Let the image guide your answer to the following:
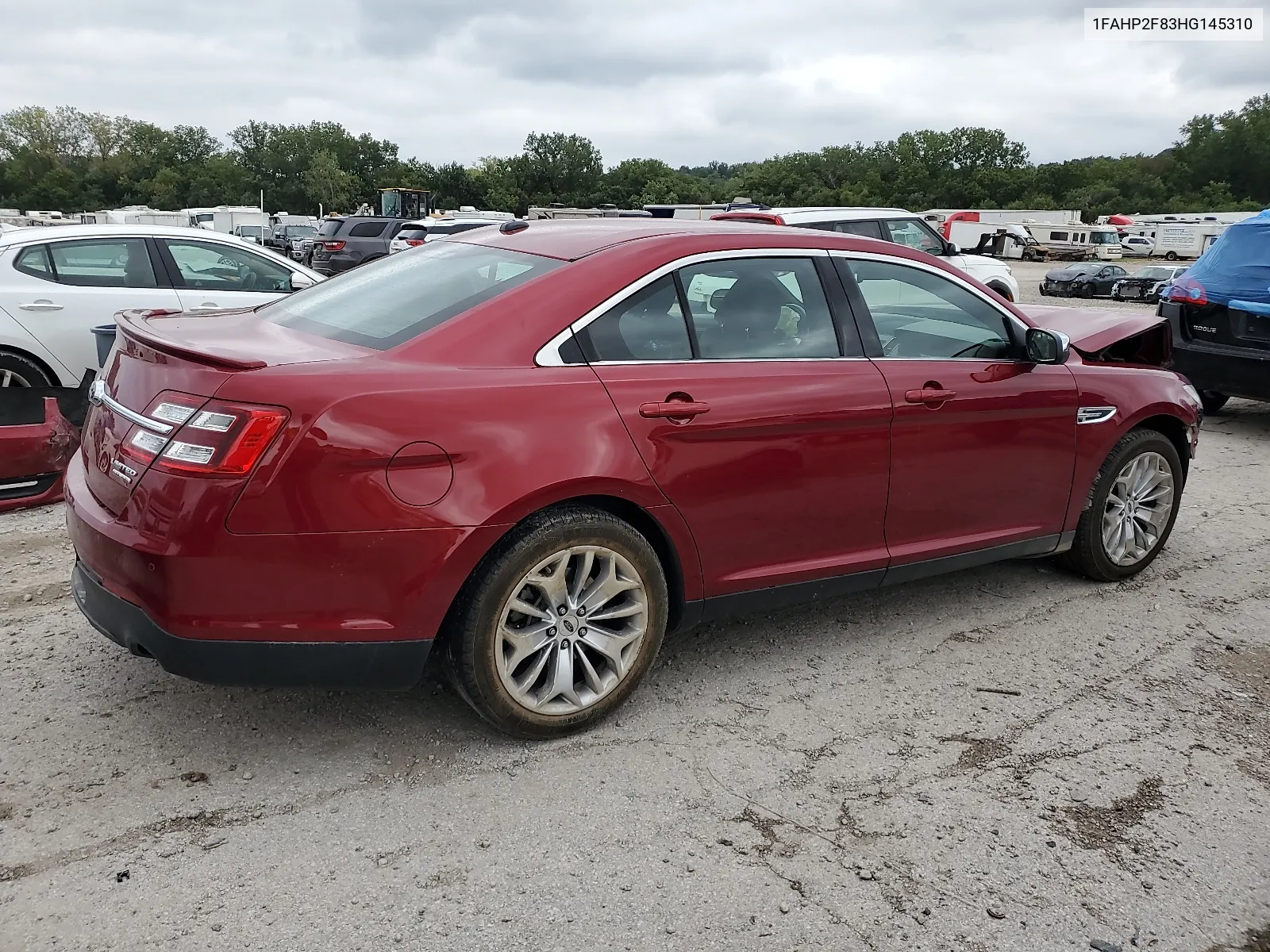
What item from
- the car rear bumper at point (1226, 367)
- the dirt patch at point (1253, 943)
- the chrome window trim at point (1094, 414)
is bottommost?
the dirt patch at point (1253, 943)

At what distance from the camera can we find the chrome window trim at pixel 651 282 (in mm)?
3225

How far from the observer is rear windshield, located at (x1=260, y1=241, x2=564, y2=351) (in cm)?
331

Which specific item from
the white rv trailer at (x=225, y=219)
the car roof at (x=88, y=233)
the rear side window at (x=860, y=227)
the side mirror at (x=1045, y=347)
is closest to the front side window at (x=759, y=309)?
the side mirror at (x=1045, y=347)

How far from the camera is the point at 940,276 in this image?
4273mm

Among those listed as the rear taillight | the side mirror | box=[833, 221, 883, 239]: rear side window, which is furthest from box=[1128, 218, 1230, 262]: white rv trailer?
the rear taillight

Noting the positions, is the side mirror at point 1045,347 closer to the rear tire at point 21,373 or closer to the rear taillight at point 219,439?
the rear taillight at point 219,439

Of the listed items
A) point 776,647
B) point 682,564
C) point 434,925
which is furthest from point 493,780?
point 776,647

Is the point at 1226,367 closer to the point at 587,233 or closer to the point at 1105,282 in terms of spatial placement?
the point at 587,233

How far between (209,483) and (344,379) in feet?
1.50

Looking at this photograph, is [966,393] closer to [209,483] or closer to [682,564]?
[682,564]

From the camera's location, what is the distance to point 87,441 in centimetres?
331

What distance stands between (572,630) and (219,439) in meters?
1.21

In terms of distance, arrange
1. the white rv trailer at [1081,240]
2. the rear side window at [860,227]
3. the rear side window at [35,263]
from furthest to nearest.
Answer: the white rv trailer at [1081,240]
the rear side window at [860,227]
the rear side window at [35,263]

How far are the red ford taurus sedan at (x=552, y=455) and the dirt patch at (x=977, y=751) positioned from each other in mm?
727
